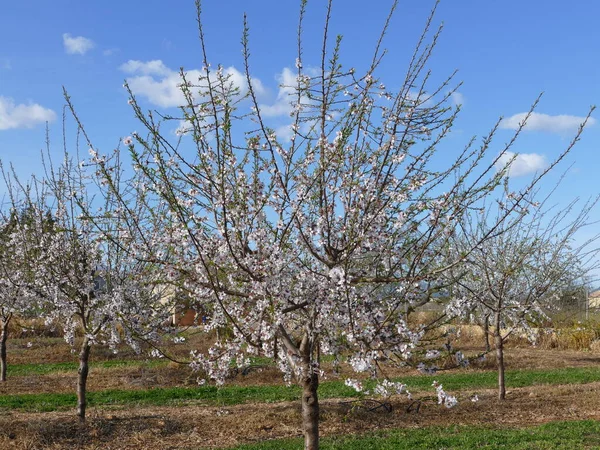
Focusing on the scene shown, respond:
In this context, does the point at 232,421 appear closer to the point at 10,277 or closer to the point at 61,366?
the point at 10,277

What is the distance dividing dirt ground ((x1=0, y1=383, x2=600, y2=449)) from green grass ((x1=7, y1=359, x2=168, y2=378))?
690 centimetres

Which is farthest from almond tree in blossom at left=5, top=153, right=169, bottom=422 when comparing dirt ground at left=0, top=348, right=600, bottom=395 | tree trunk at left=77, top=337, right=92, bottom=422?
dirt ground at left=0, top=348, right=600, bottom=395

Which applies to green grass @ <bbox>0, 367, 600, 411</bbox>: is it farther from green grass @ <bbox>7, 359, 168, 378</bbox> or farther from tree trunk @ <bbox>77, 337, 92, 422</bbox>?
green grass @ <bbox>7, 359, 168, 378</bbox>

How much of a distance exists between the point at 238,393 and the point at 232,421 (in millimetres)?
3256

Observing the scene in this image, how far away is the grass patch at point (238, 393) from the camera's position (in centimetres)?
1246

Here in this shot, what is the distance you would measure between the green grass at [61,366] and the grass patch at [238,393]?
4.40 metres

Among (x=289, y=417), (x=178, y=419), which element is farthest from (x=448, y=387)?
(x=178, y=419)

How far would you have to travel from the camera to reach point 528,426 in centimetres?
960

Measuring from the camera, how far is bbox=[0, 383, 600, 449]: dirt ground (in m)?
9.16

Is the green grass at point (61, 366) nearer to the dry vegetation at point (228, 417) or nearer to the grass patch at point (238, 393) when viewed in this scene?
the dry vegetation at point (228, 417)

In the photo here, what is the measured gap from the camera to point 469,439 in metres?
8.44

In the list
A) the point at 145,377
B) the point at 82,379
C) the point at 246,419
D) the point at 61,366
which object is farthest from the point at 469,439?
the point at 61,366

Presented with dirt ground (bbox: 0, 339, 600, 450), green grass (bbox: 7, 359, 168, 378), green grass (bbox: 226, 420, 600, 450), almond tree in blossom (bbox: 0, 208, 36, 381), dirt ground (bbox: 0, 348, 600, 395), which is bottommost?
green grass (bbox: 226, 420, 600, 450)

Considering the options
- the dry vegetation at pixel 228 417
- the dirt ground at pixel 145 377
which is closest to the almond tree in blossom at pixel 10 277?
the dirt ground at pixel 145 377
